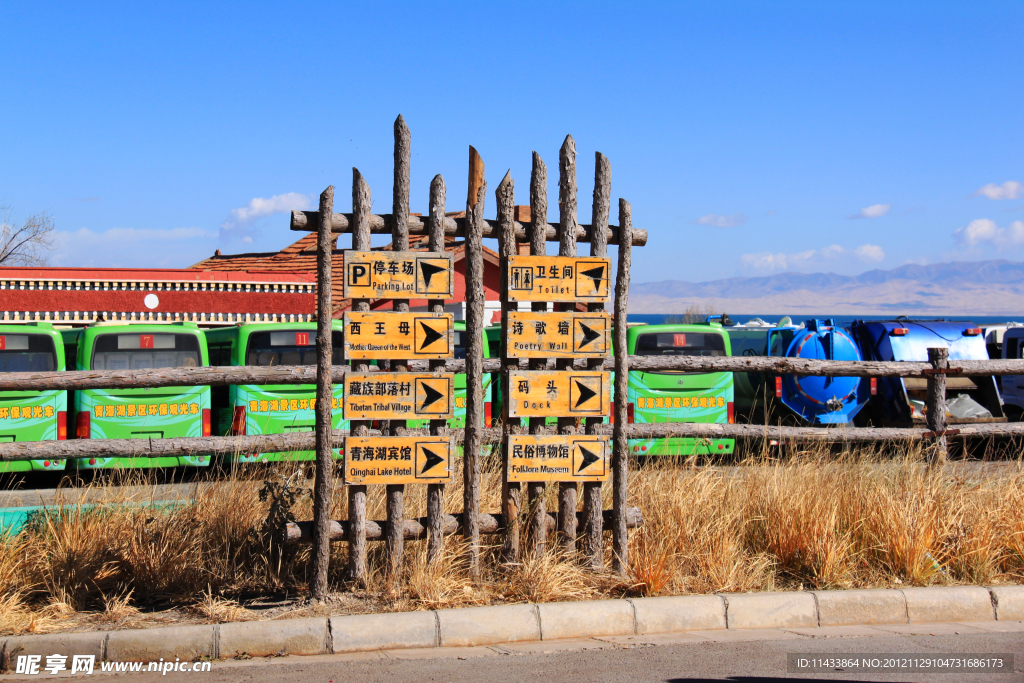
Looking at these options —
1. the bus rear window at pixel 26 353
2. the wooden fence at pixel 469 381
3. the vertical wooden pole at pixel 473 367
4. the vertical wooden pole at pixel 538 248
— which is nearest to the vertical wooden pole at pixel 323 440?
the wooden fence at pixel 469 381

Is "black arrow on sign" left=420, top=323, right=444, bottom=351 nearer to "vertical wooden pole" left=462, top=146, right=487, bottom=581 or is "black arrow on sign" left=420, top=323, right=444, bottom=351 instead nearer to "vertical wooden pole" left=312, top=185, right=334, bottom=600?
"vertical wooden pole" left=462, top=146, right=487, bottom=581

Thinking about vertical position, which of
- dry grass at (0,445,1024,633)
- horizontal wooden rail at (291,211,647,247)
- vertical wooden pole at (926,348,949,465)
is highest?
horizontal wooden rail at (291,211,647,247)

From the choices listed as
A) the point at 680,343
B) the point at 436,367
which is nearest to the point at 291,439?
the point at 436,367

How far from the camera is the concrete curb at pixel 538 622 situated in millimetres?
4734

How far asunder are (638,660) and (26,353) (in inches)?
352

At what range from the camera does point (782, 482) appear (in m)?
6.73

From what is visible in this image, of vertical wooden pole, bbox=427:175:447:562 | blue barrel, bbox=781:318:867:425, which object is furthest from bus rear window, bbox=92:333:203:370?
blue barrel, bbox=781:318:867:425

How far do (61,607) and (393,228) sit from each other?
3.07 metres

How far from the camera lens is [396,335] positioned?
5.48 m

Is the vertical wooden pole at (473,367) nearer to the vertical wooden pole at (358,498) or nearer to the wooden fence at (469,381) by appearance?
the wooden fence at (469,381)

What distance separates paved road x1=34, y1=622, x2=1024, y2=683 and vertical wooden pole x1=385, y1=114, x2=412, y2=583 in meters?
0.79

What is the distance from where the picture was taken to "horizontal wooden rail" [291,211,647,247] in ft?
17.8

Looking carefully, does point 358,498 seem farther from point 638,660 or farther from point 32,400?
point 32,400

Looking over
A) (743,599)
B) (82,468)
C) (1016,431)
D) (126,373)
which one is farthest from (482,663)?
(82,468)
